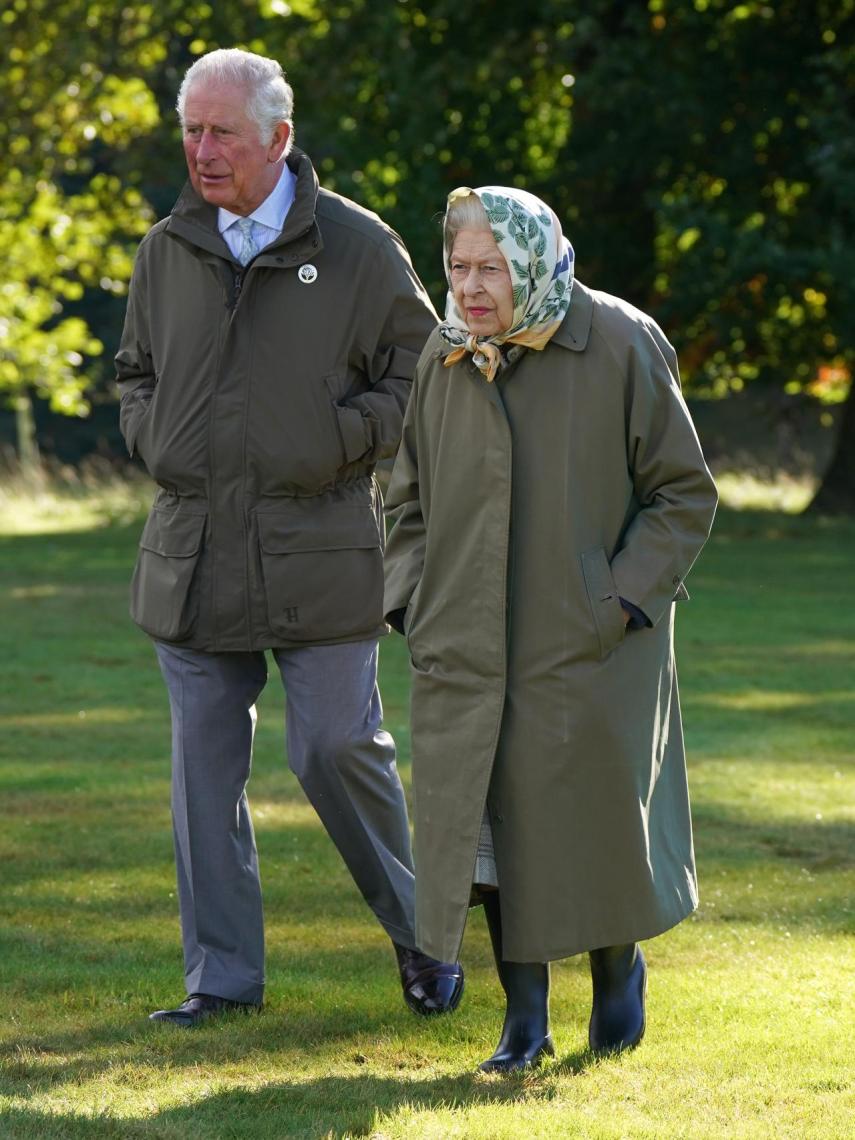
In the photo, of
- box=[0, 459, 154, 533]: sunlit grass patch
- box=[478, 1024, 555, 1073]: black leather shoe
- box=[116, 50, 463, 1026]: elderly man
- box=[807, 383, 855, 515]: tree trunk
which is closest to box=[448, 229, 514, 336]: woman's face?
box=[116, 50, 463, 1026]: elderly man

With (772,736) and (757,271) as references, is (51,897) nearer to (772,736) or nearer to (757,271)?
(772,736)

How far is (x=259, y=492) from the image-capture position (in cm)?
483

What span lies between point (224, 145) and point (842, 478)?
19112 mm

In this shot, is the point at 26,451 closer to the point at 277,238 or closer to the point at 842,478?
the point at 842,478

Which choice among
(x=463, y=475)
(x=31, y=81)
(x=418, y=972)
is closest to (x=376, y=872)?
(x=418, y=972)

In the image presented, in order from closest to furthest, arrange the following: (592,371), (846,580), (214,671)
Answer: (592,371) < (214,671) < (846,580)

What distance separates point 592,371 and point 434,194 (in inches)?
667

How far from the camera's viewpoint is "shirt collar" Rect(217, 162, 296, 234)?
16.0ft

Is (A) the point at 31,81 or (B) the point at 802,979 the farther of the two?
(A) the point at 31,81

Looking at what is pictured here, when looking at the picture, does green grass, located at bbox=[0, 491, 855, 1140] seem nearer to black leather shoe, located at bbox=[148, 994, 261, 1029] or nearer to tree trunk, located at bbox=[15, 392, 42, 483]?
black leather shoe, located at bbox=[148, 994, 261, 1029]

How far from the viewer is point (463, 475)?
431 cm

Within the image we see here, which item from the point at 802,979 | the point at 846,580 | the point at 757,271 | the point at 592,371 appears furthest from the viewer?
the point at 757,271

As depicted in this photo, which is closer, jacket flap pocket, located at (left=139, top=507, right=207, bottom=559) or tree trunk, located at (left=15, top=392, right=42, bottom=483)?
jacket flap pocket, located at (left=139, top=507, right=207, bottom=559)

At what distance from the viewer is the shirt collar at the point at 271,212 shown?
4883mm
